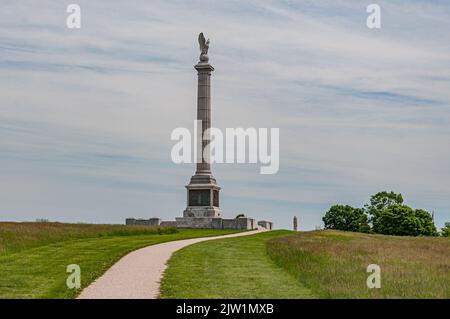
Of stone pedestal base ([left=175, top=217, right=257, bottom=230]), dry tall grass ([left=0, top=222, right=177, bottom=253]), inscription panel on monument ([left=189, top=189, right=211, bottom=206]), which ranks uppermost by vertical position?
inscription panel on monument ([left=189, top=189, right=211, bottom=206])

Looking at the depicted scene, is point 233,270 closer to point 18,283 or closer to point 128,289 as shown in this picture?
point 128,289

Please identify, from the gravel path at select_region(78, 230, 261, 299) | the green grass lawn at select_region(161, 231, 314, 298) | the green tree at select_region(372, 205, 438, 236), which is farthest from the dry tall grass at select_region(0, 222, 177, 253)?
the green tree at select_region(372, 205, 438, 236)

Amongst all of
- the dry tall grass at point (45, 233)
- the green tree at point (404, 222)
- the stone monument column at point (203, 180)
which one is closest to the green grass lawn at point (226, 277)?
the dry tall grass at point (45, 233)

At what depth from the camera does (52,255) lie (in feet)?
85.9

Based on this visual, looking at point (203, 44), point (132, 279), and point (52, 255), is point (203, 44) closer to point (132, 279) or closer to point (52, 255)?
point (52, 255)

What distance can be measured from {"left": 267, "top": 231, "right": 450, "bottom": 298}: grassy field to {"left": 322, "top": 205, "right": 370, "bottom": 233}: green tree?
4625cm

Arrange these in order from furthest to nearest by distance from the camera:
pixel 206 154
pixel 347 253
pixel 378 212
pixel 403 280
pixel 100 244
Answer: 1. pixel 378 212
2. pixel 206 154
3. pixel 100 244
4. pixel 347 253
5. pixel 403 280

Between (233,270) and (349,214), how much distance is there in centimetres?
5703

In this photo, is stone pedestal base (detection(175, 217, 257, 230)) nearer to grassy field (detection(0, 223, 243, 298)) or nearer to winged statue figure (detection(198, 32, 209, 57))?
grassy field (detection(0, 223, 243, 298))

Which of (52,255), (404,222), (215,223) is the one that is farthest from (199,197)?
(52,255)

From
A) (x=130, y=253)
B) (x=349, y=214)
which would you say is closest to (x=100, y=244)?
(x=130, y=253)

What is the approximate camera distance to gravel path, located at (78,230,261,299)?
1711cm

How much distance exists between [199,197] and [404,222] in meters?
25.5

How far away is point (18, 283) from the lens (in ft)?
63.0
